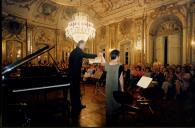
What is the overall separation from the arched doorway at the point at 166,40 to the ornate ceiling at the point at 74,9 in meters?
1.18

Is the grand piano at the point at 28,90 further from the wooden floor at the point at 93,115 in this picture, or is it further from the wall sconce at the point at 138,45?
the wall sconce at the point at 138,45

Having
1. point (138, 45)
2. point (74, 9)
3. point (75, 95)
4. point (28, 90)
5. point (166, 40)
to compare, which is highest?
point (74, 9)

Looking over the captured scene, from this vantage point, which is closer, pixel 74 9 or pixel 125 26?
pixel 125 26

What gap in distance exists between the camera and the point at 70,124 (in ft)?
12.0

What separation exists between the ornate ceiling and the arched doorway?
1.18 meters

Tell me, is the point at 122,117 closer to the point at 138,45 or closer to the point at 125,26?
the point at 138,45

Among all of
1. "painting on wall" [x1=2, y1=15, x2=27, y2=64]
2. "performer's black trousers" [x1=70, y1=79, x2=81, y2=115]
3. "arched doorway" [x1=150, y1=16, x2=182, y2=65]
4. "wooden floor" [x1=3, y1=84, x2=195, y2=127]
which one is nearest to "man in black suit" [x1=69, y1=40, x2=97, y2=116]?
"performer's black trousers" [x1=70, y1=79, x2=81, y2=115]

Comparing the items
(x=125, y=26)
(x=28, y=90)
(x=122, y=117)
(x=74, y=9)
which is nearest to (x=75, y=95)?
(x=28, y=90)

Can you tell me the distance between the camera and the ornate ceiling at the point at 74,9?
37.8 feet

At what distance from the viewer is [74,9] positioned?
1540 cm

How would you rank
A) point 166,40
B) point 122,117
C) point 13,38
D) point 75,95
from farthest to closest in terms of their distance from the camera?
point 13,38 < point 166,40 < point 75,95 < point 122,117

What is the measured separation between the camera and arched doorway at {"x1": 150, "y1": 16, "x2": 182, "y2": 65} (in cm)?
1042

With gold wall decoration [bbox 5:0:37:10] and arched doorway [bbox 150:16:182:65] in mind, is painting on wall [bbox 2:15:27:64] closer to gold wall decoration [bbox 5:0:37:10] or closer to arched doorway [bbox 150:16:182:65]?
gold wall decoration [bbox 5:0:37:10]

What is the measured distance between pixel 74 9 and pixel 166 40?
8.54 metres
